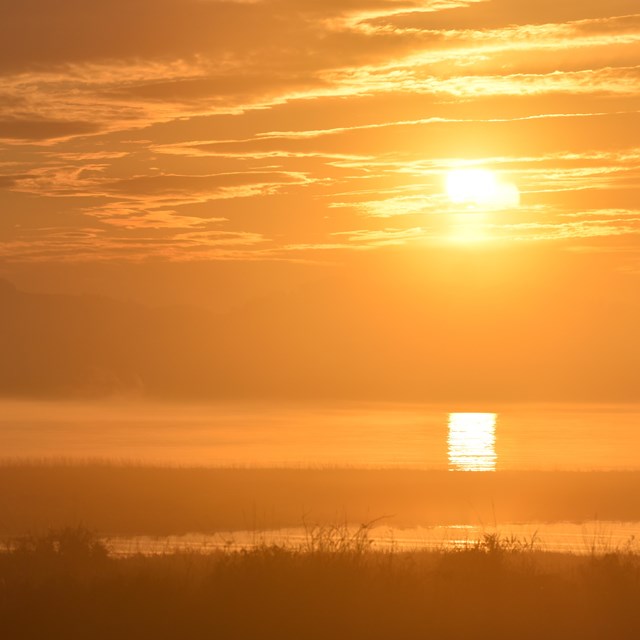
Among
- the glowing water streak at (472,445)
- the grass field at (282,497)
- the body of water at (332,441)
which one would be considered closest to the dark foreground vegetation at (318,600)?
the grass field at (282,497)

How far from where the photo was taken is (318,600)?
55.5ft

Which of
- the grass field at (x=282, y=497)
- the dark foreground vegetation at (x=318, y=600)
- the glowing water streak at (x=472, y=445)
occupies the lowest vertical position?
the dark foreground vegetation at (x=318, y=600)

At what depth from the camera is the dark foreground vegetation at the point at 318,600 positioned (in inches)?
625

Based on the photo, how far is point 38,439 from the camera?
5079 inches

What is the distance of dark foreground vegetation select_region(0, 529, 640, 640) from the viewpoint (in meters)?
15.9

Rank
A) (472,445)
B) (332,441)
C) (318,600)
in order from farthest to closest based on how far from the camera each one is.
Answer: (332,441) < (472,445) < (318,600)

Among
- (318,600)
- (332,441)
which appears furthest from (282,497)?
(332,441)

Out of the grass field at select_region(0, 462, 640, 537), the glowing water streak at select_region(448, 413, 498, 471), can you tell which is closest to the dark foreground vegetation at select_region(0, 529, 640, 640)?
the grass field at select_region(0, 462, 640, 537)

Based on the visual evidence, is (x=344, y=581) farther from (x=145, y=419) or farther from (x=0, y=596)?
(x=145, y=419)

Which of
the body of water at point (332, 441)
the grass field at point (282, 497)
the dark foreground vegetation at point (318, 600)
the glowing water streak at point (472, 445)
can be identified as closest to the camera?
the dark foreground vegetation at point (318, 600)

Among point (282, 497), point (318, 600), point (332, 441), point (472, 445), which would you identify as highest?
point (332, 441)

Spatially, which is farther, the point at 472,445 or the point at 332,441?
the point at 332,441

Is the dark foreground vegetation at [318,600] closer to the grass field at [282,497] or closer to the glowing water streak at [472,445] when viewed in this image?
the grass field at [282,497]

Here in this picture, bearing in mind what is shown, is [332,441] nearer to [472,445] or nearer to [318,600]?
[472,445]
